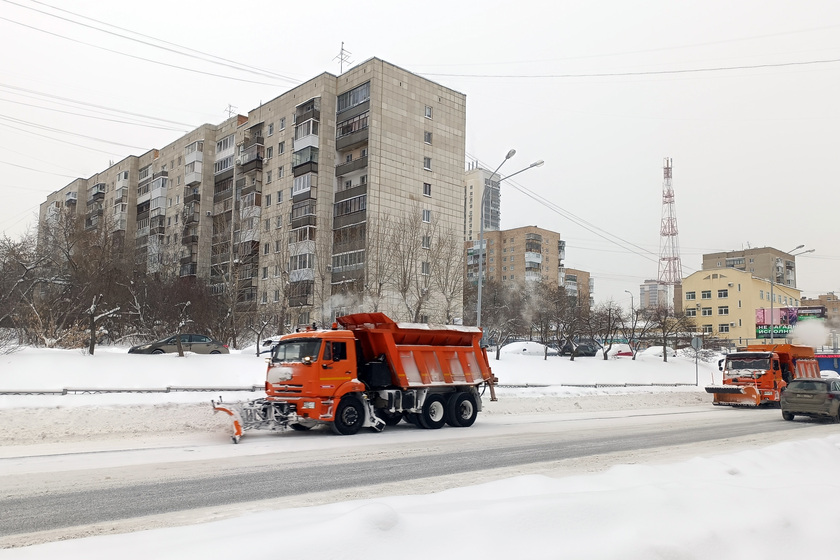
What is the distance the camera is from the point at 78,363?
20.8m

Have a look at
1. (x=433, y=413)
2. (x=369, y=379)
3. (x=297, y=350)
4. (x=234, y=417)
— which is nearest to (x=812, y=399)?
(x=433, y=413)

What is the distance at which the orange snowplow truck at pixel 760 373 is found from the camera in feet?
84.4

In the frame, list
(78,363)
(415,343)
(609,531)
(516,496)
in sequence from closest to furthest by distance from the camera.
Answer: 1. (609,531)
2. (516,496)
3. (415,343)
4. (78,363)

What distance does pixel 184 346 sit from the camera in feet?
101

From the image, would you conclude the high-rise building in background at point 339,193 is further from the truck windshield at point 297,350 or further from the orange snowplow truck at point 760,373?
the truck windshield at point 297,350

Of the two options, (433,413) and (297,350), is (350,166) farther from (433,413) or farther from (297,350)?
(297,350)

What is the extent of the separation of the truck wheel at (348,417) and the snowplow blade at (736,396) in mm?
17641

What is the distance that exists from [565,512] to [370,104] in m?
48.6

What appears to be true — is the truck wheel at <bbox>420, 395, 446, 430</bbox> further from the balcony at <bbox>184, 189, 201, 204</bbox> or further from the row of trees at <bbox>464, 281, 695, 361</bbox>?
the balcony at <bbox>184, 189, 201, 204</bbox>

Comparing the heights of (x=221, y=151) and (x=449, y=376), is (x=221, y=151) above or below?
above

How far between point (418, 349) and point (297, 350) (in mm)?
3269

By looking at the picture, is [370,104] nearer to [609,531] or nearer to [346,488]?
[346,488]

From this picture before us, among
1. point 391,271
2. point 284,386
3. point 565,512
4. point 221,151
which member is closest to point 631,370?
point 391,271

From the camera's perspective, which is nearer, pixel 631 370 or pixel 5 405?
pixel 5 405
